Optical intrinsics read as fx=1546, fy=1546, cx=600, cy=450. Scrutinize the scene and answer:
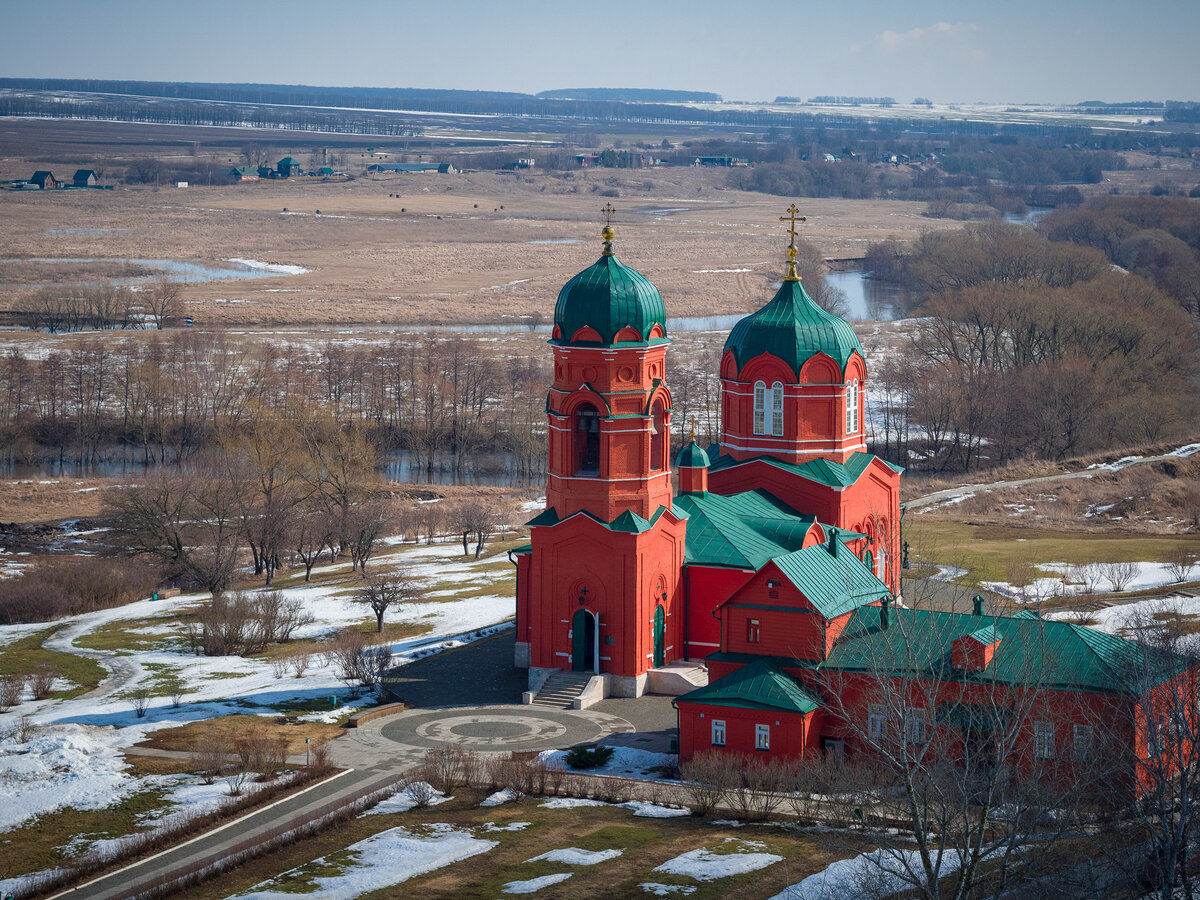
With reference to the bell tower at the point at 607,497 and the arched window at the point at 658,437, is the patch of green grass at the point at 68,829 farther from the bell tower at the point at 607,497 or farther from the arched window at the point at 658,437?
the arched window at the point at 658,437

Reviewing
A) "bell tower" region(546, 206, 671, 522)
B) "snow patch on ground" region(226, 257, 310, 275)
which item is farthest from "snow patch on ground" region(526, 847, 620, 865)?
"snow patch on ground" region(226, 257, 310, 275)

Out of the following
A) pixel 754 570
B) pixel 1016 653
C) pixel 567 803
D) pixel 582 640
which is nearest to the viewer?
pixel 567 803

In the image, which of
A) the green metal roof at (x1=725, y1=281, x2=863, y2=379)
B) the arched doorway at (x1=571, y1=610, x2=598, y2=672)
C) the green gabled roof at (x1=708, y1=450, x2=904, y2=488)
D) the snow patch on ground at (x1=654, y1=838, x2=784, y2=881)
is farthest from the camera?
the green metal roof at (x1=725, y1=281, x2=863, y2=379)

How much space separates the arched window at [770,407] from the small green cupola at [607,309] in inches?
216

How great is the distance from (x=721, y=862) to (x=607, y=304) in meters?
12.9

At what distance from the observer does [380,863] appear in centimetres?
2320

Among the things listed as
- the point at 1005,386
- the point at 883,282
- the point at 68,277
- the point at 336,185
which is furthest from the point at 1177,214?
the point at 336,185

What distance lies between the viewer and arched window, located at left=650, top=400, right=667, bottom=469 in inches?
1283

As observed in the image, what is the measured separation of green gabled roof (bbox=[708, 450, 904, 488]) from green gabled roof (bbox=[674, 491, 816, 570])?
3.58ft

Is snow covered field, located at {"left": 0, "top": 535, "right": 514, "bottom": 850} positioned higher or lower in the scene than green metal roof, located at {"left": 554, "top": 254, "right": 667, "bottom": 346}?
lower

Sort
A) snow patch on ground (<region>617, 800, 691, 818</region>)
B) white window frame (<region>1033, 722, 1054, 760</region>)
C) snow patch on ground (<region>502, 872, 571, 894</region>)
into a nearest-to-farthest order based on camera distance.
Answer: snow patch on ground (<region>502, 872, 571, 894</region>) < snow patch on ground (<region>617, 800, 691, 818</region>) < white window frame (<region>1033, 722, 1054, 760</region>)

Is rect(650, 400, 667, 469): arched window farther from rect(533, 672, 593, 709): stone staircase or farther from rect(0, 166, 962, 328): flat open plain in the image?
rect(0, 166, 962, 328): flat open plain

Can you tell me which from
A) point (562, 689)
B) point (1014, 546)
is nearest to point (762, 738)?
point (562, 689)

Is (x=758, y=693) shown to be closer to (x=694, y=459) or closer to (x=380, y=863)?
(x=380, y=863)
